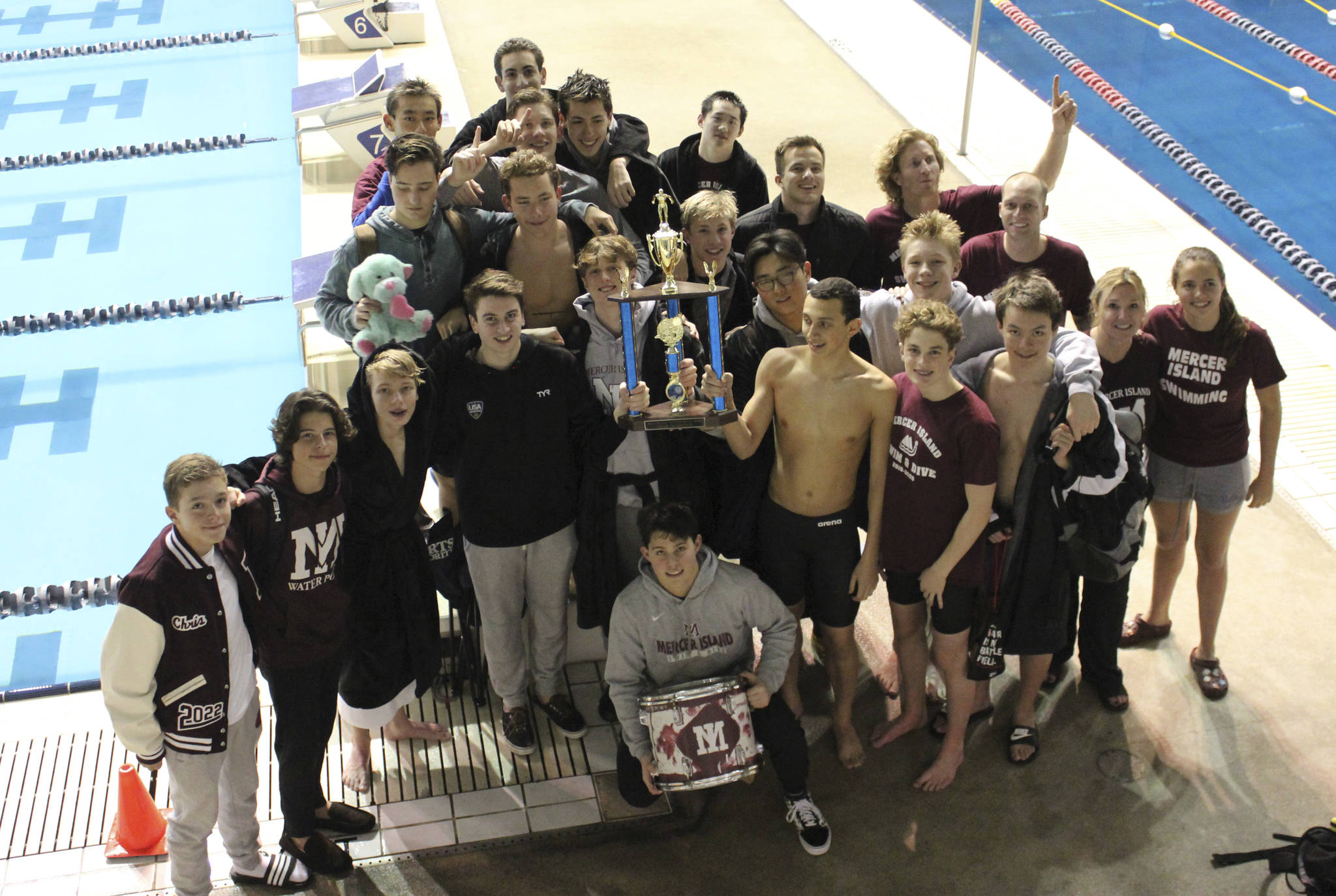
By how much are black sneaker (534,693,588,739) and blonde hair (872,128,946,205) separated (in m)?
2.03

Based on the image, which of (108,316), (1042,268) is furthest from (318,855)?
(108,316)

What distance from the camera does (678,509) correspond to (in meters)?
3.16

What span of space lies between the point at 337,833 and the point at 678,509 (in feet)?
4.38

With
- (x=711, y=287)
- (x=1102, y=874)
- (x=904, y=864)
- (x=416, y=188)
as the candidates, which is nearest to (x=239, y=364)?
(x=416, y=188)

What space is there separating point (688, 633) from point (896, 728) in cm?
84

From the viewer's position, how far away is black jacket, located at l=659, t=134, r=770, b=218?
4480 mm

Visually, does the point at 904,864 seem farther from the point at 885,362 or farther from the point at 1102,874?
the point at 885,362

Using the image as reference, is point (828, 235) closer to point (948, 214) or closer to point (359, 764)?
point (948, 214)

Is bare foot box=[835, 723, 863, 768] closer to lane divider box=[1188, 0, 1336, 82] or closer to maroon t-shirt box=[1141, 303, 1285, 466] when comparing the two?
maroon t-shirt box=[1141, 303, 1285, 466]

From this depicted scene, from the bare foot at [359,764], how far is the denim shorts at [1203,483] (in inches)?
97.9

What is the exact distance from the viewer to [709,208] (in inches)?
138

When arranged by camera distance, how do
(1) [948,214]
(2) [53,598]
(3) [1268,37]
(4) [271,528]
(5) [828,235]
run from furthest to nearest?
(3) [1268,37] < (2) [53,598] < (1) [948,214] < (5) [828,235] < (4) [271,528]

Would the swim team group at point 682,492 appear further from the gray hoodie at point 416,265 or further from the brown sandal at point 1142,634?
the brown sandal at point 1142,634

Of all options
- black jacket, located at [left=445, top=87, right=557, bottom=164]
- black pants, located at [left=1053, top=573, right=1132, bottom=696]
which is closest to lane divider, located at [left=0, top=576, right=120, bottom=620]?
black jacket, located at [left=445, top=87, right=557, bottom=164]
